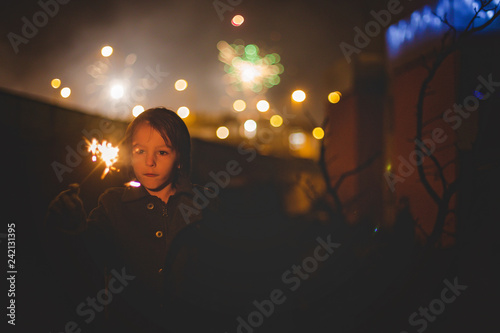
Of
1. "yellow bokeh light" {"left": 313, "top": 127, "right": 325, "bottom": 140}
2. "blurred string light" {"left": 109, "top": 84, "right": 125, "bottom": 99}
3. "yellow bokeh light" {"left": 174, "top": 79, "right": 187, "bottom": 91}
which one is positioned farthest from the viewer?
"yellow bokeh light" {"left": 174, "top": 79, "right": 187, "bottom": 91}

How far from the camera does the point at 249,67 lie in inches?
289

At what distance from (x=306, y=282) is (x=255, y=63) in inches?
201

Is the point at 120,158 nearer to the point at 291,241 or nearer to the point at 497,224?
the point at 291,241

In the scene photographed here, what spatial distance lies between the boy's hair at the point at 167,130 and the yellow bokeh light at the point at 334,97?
606 cm

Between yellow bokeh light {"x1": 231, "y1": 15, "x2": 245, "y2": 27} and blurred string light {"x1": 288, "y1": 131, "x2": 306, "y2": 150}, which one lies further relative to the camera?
blurred string light {"x1": 288, "y1": 131, "x2": 306, "y2": 150}

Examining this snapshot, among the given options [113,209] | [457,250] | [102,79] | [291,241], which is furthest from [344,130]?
[113,209]

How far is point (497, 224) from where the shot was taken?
453 cm

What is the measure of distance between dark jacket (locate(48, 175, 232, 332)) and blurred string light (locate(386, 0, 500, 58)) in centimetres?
419

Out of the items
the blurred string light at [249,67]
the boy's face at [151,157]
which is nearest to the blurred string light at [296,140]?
the blurred string light at [249,67]

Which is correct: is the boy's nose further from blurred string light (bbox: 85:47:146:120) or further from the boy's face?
blurred string light (bbox: 85:47:146:120)

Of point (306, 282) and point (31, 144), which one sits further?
point (306, 282)

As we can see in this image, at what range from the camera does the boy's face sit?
302cm

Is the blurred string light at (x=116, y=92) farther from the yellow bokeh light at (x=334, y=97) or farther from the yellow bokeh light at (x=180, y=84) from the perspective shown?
the yellow bokeh light at (x=334, y=97)

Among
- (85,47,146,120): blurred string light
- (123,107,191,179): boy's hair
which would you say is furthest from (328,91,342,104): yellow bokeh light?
(123,107,191,179): boy's hair
